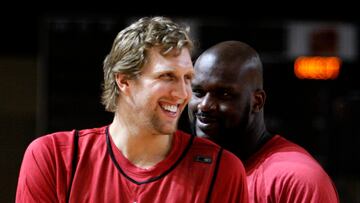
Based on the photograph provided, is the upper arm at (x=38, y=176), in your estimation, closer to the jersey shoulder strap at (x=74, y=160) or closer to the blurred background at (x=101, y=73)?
the jersey shoulder strap at (x=74, y=160)

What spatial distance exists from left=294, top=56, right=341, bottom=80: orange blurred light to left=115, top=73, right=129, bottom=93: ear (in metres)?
5.26

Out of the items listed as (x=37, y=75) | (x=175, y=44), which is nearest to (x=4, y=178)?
(x=37, y=75)

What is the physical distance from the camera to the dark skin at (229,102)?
2.99 meters

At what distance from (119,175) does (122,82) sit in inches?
12.9

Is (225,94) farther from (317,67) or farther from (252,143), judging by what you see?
(317,67)

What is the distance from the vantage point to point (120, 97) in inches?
103

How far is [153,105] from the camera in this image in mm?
2461

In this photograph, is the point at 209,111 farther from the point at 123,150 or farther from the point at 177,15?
the point at 177,15

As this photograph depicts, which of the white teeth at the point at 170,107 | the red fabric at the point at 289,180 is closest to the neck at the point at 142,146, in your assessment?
the white teeth at the point at 170,107

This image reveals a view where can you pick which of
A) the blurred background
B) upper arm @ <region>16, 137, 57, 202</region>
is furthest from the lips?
the blurred background

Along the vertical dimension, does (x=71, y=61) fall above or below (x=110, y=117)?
above

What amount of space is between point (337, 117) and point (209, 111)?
4464mm

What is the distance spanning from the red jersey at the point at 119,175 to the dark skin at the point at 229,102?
445mm

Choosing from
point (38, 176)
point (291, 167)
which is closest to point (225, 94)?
point (291, 167)
